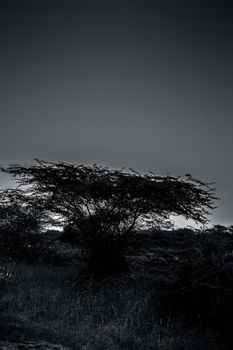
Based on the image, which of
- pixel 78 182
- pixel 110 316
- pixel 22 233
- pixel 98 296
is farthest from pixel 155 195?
pixel 22 233

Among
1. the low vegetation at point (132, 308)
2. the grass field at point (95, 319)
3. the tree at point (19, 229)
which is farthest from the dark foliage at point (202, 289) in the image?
the tree at point (19, 229)

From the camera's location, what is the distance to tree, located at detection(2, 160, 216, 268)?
11164mm

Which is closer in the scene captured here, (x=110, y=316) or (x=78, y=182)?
(x=110, y=316)

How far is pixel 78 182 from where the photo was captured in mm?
11484

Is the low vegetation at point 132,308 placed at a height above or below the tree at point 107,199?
below

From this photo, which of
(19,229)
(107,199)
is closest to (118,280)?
(107,199)

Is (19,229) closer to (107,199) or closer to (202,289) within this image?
(107,199)

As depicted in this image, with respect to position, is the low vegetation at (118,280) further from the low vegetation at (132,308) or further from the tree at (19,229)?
the tree at (19,229)

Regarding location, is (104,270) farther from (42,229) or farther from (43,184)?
(42,229)

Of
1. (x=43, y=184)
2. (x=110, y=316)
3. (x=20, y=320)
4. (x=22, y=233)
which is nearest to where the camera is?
(x=20, y=320)

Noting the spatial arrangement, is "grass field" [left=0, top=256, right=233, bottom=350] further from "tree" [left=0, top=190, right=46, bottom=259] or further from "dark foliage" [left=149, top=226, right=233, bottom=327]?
"tree" [left=0, top=190, right=46, bottom=259]

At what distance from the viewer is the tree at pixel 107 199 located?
36.6ft

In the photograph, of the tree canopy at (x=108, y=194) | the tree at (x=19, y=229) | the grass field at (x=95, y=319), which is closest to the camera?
the grass field at (x=95, y=319)

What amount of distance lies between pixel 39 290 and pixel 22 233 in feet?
29.1
